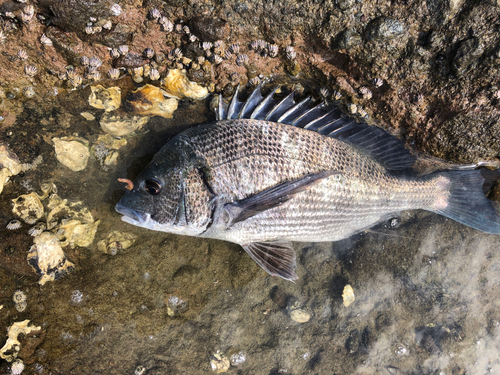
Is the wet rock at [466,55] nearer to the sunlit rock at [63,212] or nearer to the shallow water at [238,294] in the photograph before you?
the shallow water at [238,294]

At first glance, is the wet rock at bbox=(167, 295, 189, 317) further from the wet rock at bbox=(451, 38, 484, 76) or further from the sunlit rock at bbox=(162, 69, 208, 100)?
the wet rock at bbox=(451, 38, 484, 76)

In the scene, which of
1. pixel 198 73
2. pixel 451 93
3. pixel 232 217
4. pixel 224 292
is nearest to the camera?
pixel 451 93

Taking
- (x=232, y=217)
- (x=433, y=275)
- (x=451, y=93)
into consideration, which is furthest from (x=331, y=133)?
(x=433, y=275)

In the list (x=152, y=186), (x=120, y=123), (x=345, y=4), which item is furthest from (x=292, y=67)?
(x=120, y=123)

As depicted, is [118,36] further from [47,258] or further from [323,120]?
[47,258]

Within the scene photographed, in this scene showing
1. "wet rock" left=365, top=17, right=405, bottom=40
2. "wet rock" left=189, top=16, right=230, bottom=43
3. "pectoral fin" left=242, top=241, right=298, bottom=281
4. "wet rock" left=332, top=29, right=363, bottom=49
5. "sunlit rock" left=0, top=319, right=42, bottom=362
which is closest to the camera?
"wet rock" left=365, top=17, right=405, bottom=40

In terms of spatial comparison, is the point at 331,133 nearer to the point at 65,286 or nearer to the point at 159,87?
the point at 159,87

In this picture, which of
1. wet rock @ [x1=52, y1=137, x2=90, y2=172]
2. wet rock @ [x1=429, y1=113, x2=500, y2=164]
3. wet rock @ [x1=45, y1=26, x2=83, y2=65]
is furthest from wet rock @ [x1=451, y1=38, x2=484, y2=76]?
wet rock @ [x1=52, y1=137, x2=90, y2=172]
